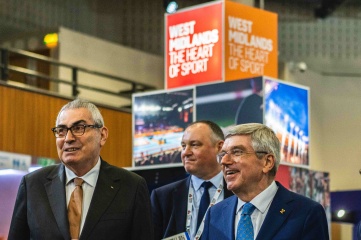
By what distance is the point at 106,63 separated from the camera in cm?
1373

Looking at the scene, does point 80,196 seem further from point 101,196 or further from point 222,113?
point 222,113

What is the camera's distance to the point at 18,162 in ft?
31.3

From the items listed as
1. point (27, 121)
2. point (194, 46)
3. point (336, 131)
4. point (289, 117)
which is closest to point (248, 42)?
point (194, 46)

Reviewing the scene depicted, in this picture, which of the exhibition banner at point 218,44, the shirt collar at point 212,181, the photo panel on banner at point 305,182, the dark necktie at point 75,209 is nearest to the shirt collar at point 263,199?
the dark necktie at point 75,209

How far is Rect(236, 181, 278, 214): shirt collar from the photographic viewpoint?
4.02m

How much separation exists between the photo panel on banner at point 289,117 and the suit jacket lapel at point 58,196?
3082mm

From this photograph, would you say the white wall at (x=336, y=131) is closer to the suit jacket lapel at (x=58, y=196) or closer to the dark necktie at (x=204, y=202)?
the dark necktie at (x=204, y=202)

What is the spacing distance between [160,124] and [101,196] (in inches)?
145

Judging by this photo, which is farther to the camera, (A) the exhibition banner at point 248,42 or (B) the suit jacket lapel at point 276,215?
(A) the exhibition banner at point 248,42

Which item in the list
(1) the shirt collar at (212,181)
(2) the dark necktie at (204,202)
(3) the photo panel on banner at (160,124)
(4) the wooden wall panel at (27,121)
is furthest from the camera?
(4) the wooden wall panel at (27,121)

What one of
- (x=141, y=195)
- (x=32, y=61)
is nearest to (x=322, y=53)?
(x=32, y=61)

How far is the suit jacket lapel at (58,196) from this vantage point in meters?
3.90

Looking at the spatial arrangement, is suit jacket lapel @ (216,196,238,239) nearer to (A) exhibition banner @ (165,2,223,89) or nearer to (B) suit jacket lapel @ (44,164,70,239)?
(B) suit jacket lapel @ (44,164,70,239)

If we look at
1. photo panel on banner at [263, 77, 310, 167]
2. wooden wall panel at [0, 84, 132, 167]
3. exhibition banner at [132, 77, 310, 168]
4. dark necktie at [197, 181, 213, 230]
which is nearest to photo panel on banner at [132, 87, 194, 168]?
exhibition banner at [132, 77, 310, 168]
